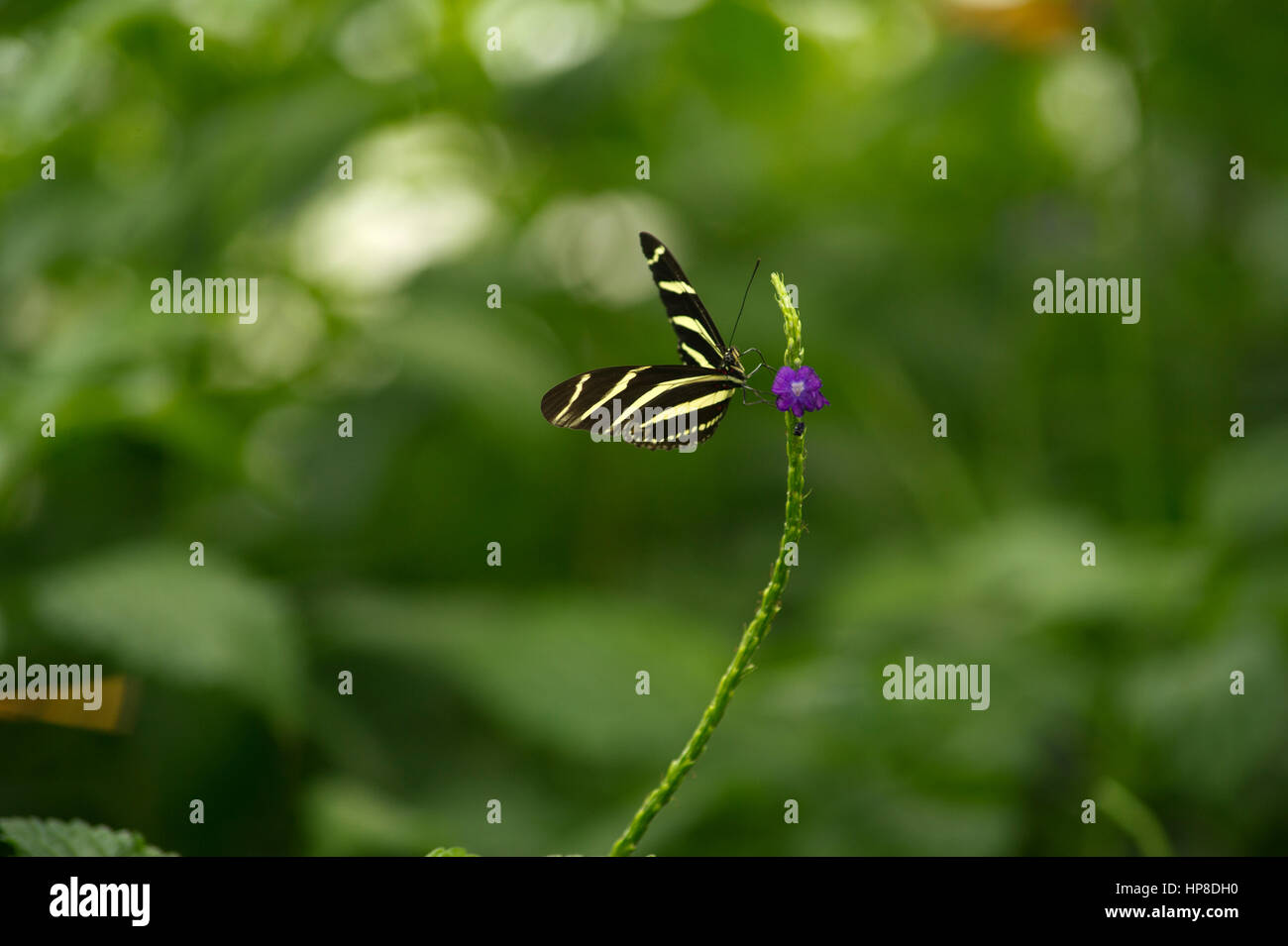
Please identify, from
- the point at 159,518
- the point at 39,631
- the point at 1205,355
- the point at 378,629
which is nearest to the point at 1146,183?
the point at 1205,355

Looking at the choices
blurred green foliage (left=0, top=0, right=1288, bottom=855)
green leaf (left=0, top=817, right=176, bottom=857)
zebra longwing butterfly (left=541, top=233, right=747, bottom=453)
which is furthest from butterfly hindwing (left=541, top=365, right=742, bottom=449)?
blurred green foliage (left=0, top=0, right=1288, bottom=855)

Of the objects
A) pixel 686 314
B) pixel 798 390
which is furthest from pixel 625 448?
pixel 798 390

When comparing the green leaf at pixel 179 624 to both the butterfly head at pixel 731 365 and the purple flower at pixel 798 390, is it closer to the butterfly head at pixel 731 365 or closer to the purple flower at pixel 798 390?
the butterfly head at pixel 731 365

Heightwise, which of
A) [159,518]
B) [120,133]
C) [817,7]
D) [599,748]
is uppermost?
[817,7]

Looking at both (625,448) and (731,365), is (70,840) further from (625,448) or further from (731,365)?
(625,448)

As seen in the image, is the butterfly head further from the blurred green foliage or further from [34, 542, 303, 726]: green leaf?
[34, 542, 303, 726]: green leaf

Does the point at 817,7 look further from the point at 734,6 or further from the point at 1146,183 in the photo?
the point at 1146,183
